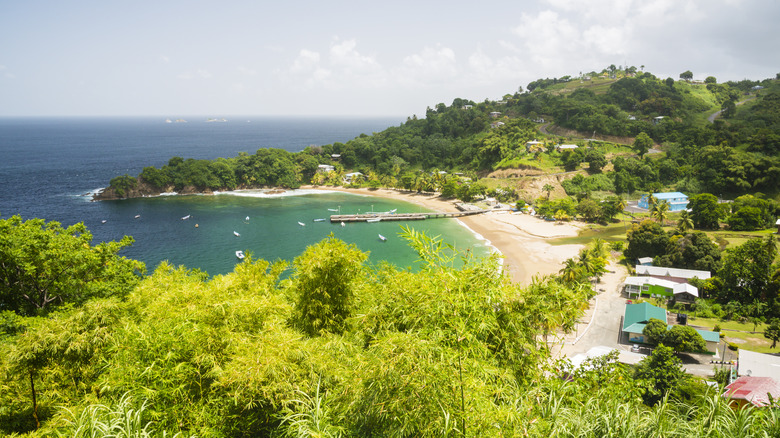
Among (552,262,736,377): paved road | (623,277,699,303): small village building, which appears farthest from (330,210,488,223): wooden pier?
(623,277,699,303): small village building

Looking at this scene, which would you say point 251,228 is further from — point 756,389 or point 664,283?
point 756,389

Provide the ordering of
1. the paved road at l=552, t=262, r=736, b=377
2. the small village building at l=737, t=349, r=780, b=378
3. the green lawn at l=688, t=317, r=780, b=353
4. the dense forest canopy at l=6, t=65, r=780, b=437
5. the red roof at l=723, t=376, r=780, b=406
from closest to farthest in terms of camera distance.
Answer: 1. the dense forest canopy at l=6, t=65, r=780, b=437
2. the red roof at l=723, t=376, r=780, b=406
3. the small village building at l=737, t=349, r=780, b=378
4. the paved road at l=552, t=262, r=736, b=377
5. the green lawn at l=688, t=317, r=780, b=353

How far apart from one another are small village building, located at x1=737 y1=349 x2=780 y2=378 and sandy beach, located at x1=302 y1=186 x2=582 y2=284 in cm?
1023

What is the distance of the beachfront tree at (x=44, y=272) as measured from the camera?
10.4 meters

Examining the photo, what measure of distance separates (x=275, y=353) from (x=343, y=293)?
9.87 feet

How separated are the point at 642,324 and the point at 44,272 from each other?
22.9 meters

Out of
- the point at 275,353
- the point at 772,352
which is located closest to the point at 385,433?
the point at 275,353

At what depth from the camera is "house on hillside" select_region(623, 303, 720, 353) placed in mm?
16375

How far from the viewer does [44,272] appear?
1078 centimetres

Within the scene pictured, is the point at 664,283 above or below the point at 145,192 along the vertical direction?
below

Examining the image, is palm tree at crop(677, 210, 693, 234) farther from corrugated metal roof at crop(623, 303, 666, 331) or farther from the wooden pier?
the wooden pier

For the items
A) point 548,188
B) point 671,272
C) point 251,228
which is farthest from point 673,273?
point 251,228

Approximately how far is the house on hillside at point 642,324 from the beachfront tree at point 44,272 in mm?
20705

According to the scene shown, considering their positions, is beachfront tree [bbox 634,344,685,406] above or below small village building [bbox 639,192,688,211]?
below
